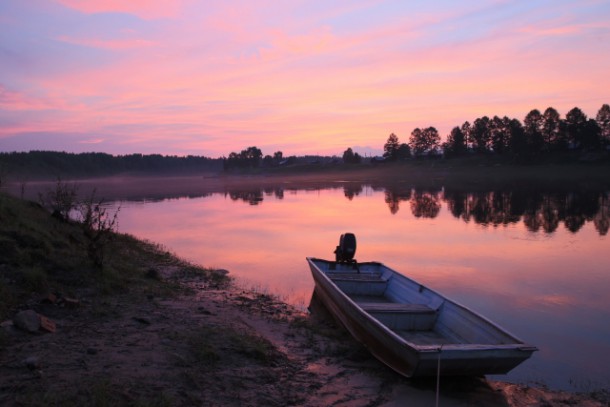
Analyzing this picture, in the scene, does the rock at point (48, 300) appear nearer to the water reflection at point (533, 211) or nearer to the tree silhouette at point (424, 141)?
the water reflection at point (533, 211)

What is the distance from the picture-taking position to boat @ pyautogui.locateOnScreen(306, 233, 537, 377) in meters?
6.43

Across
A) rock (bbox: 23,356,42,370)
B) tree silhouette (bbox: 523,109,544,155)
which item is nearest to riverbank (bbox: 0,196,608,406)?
rock (bbox: 23,356,42,370)

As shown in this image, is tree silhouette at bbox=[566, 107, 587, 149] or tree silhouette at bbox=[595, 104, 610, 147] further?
tree silhouette at bbox=[595, 104, 610, 147]

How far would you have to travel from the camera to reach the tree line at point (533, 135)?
242 ft

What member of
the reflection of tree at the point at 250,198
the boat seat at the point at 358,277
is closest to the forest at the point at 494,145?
the reflection of tree at the point at 250,198

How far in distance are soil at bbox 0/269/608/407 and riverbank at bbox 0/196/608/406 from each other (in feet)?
0.06

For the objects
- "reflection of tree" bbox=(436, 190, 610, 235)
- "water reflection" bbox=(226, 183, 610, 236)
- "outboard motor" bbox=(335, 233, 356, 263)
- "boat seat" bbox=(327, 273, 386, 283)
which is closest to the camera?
"boat seat" bbox=(327, 273, 386, 283)

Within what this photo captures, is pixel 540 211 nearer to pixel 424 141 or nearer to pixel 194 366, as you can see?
pixel 194 366

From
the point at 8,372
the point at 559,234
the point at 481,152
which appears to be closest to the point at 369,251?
the point at 559,234

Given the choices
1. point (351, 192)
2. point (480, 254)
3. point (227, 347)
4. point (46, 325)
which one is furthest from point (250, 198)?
point (46, 325)

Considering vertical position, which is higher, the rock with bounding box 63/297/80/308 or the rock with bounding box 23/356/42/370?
the rock with bounding box 63/297/80/308

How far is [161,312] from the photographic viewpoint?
8688 mm

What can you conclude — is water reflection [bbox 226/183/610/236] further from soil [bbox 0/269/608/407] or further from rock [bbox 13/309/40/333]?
rock [bbox 13/309/40/333]

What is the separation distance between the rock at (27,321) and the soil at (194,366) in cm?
10
